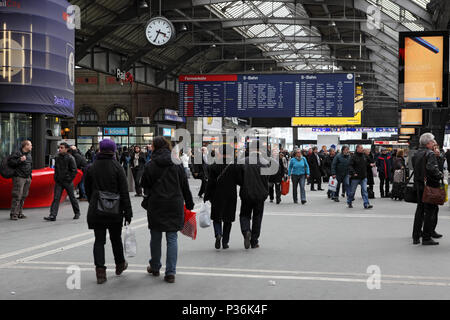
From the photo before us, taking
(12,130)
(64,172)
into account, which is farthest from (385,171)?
(12,130)

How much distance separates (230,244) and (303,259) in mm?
1649

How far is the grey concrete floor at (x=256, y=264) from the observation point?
18.8 feet

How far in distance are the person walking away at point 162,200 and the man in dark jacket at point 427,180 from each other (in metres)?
4.15

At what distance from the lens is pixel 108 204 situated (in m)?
6.24

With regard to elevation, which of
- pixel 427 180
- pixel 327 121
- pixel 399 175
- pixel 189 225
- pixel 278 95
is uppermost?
pixel 278 95

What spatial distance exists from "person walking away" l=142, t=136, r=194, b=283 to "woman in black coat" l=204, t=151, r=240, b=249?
1.91 meters

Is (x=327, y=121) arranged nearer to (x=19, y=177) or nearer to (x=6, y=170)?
(x=19, y=177)

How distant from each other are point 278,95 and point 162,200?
60.9 ft

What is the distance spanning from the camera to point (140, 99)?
4222 centimetres

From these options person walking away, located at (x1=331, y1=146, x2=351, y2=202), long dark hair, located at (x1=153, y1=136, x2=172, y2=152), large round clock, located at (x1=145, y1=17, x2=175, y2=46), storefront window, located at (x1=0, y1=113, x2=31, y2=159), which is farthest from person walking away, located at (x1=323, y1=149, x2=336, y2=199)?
long dark hair, located at (x1=153, y1=136, x2=172, y2=152)

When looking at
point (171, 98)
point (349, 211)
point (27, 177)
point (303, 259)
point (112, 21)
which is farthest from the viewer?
point (171, 98)

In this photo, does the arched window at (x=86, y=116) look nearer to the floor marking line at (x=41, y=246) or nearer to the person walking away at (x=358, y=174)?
the person walking away at (x=358, y=174)

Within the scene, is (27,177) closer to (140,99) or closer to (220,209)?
(220,209)
